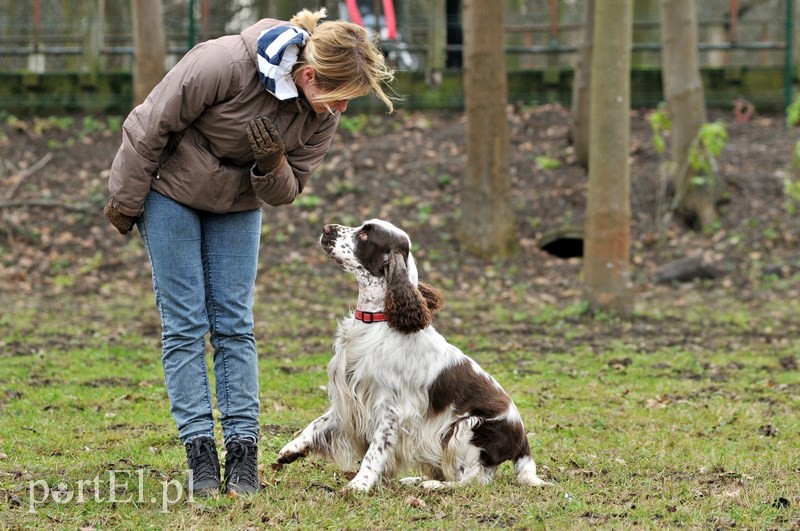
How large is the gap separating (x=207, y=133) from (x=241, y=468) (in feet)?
5.18

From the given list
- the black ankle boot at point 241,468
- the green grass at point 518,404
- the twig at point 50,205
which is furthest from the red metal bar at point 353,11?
the black ankle boot at point 241,468

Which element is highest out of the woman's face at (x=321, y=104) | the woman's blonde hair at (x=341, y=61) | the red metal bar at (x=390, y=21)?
the red metal bar at (x=390, y=21)

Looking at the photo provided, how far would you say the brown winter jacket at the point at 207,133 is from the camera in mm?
4641

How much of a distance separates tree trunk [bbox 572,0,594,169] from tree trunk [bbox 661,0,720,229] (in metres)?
1.46

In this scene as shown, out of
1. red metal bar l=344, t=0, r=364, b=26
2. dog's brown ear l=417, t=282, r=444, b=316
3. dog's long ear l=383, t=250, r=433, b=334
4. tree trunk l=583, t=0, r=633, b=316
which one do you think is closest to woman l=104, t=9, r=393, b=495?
dog's long ear l=383, t=250, r=433, b=334

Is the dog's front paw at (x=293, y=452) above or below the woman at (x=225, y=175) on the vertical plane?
below

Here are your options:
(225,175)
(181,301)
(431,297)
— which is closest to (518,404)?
(431,297)

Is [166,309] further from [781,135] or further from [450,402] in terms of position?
[781,135]

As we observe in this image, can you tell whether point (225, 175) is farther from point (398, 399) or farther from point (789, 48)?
point (789, 48)

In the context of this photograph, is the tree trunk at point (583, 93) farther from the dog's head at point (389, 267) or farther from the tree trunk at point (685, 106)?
the dog's head at point (389, 267)

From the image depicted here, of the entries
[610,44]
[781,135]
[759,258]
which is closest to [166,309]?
[610,44]

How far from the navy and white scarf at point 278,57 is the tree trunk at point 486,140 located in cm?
1019

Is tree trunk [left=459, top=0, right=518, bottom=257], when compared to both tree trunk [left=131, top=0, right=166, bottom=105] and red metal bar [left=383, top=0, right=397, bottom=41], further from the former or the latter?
red metal bar [left=383, top=0, right=397, bottom=41]

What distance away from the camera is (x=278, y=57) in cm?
462
